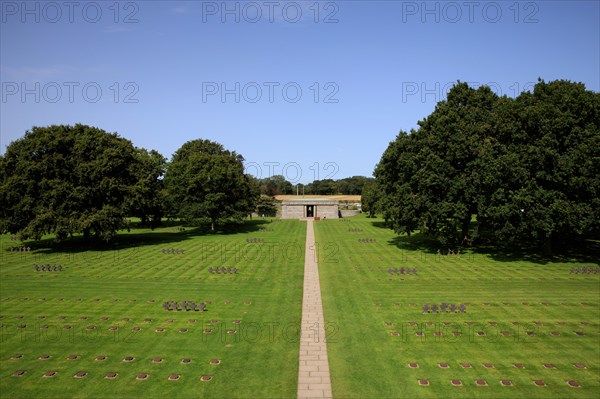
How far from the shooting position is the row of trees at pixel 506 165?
34.9 metres

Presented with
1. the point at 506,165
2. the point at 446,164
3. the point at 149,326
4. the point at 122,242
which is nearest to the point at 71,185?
the point at 122,242

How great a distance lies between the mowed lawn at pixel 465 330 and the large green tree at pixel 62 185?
25717mm

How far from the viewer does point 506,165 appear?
36.2 metres

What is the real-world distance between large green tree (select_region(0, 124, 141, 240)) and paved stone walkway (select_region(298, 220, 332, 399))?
26.7 meters

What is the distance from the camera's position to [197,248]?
153 ft

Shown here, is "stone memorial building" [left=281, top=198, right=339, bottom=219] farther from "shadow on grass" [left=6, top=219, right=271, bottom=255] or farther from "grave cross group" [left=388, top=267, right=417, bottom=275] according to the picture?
"grave cross group" [left=388, top=267, right=417, bottom=275]

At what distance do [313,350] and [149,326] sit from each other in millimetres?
8887

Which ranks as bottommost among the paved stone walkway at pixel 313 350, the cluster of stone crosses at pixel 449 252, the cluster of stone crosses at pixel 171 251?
the paved stone walkway at pixel 313 350

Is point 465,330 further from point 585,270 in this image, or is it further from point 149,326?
point 585,270

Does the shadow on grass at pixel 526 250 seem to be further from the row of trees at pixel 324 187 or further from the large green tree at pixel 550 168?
the row of trees at pixel 324 187

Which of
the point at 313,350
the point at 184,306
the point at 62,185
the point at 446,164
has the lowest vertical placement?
the point at 313,350

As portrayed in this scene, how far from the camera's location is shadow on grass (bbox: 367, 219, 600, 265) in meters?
38.1

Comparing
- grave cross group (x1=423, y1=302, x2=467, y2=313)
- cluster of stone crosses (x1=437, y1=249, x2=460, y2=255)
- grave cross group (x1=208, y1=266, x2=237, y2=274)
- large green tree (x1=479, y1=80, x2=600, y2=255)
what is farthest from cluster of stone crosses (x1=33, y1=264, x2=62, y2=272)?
large green tree (x1=479, y1=80, x2=600, y2=255)

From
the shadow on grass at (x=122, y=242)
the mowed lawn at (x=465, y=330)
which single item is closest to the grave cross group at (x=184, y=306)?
the mowed lawn at (x=465, y=330)
